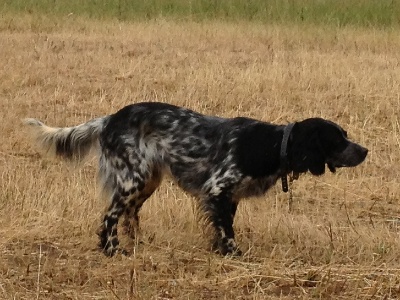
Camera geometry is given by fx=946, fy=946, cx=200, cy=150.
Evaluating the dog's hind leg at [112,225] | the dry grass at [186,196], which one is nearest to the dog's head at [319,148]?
the dry grass at [186,196]

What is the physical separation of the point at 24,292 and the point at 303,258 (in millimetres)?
1754

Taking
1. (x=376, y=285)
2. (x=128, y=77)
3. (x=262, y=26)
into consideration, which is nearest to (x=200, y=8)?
(x=262, y=26)

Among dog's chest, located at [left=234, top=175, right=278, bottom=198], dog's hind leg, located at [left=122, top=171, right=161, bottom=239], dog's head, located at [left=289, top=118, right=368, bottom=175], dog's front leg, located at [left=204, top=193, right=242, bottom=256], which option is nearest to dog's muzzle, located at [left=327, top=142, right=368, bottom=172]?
dog's head, located at [left=289, top=118, right=368, bottom=175]

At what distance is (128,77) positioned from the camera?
1224cm

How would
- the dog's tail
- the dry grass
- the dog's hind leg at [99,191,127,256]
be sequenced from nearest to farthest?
the dry grass, the dog's hind leg at [99,191,127,256], the dog's tail

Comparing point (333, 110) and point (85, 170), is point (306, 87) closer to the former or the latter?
point (333, 110)

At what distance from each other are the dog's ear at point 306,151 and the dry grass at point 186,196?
437mm

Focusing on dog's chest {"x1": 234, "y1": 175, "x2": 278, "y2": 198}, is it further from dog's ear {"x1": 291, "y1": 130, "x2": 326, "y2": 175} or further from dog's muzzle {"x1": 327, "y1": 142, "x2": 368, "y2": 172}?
dog's muzzle {"x1": 327, "y1": 142, "x2": 368, "y2": 172}

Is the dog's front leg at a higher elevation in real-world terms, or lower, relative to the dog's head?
lower

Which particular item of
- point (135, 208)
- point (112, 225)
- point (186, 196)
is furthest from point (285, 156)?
point (186, 196)

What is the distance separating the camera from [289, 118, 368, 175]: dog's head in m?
5.95

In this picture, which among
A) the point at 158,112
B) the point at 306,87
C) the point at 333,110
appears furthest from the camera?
the point at 306,87

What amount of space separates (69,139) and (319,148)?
5.65 feet

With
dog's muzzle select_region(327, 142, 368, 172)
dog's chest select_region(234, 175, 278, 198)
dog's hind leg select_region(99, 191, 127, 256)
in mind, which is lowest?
dog's hind leg select_region(99, 191, 127, 256)
